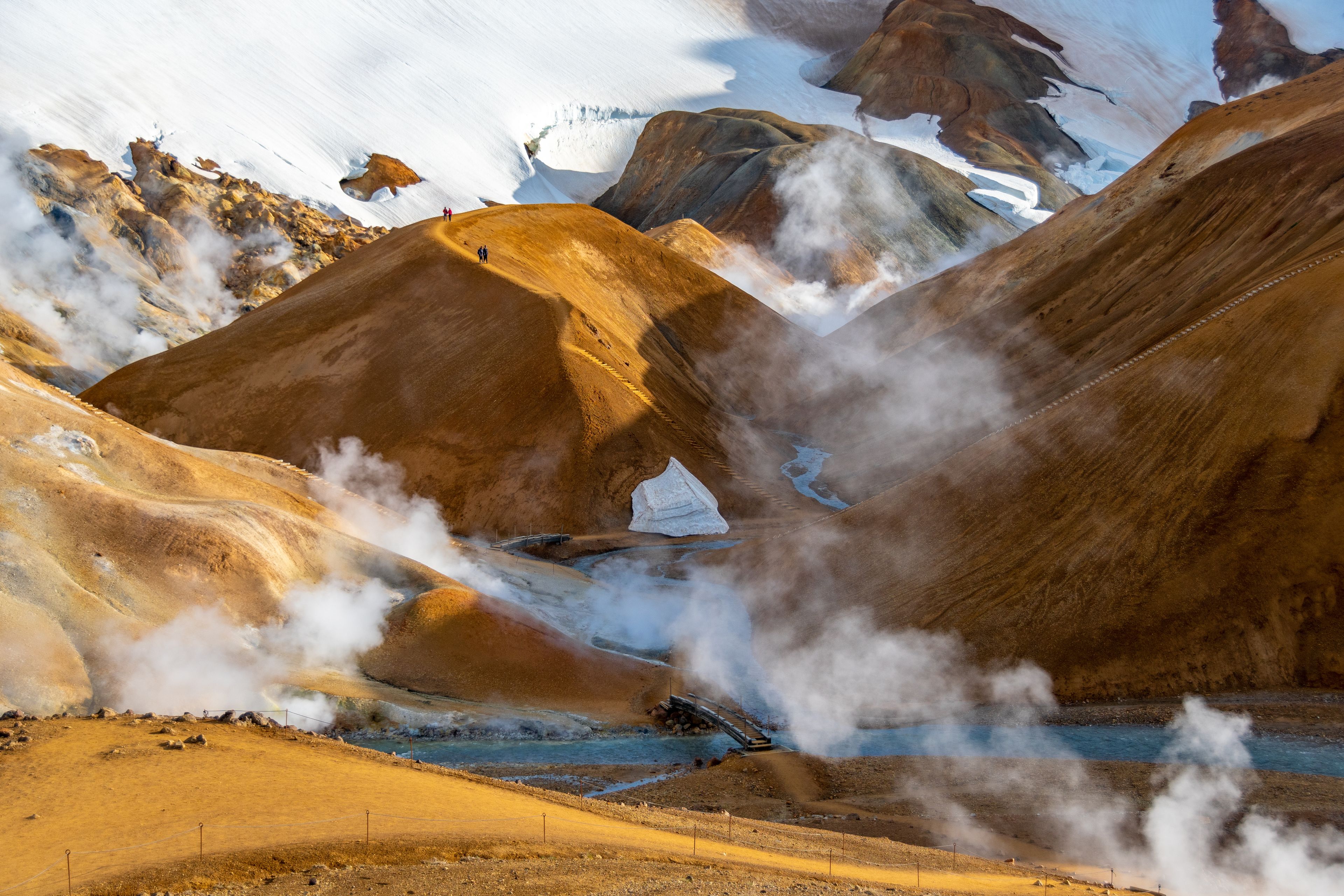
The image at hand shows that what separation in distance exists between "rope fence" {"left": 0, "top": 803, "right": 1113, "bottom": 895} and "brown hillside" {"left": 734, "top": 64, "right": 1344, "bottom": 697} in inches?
377

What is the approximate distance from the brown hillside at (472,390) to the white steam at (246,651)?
16896 mm

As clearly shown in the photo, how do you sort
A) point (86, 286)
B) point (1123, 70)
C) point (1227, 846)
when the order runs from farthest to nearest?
point (1123, 70) < point (86, 286) < point (1227, 846)

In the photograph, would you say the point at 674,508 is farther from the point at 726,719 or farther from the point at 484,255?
the point at 726,719

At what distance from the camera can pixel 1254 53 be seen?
163250mm

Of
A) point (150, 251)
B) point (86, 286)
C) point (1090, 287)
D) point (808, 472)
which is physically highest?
point (150, 251)

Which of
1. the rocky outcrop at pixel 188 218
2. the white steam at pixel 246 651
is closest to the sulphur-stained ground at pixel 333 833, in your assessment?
the white steam at pixel 246 651

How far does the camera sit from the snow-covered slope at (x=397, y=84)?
78.6 metres

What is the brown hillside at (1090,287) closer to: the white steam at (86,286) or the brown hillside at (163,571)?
the brown hillside at (163,571)

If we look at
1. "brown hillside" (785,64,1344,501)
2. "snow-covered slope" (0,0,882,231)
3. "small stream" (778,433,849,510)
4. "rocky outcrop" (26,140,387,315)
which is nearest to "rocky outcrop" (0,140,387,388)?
"rocky outcrop" (26,140,387,315)

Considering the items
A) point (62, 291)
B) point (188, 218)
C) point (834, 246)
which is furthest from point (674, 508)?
point (834, 246)

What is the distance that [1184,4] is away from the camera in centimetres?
18350

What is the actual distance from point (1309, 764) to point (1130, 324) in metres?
28.0

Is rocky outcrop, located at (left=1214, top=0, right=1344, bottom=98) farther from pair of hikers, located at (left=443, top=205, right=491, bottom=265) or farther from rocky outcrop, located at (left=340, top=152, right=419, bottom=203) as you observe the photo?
pair of hikers, located at (left=443, top=205, right=491, bottom=265)

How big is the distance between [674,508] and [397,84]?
86196mm
